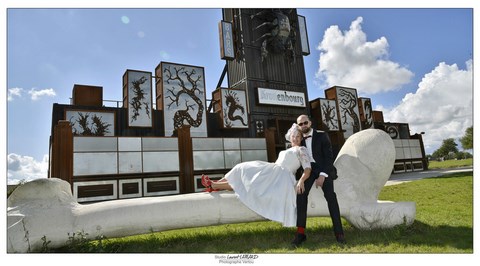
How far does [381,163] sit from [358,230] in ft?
3.92

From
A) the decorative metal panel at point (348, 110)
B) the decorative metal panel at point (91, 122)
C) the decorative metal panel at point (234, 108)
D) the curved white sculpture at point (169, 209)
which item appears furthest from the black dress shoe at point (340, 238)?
the decorative metal panel at point (348, 110)

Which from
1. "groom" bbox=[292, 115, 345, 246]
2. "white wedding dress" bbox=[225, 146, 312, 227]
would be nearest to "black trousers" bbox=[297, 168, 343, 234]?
"groom" bbox=[292, 115, 345, 246]

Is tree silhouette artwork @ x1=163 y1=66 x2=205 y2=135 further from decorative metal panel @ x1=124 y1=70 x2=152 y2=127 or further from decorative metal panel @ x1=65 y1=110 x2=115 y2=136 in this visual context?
decorative metal panel @ x1=65 y1=110 x2=115 y2=136

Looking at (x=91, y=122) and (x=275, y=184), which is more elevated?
(x=91, y=122)

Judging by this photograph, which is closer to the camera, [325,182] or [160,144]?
[325,182]

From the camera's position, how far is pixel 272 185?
4109 mm

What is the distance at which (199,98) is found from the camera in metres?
18.9

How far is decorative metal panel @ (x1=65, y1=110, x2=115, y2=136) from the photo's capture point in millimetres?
16172

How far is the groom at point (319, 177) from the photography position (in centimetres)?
391

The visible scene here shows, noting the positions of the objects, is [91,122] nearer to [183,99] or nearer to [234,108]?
[183,99]

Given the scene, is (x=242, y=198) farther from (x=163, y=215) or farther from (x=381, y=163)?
(x=381, y=163)

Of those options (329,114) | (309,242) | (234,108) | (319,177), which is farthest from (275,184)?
(329,114)

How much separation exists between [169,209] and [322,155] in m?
2.39
